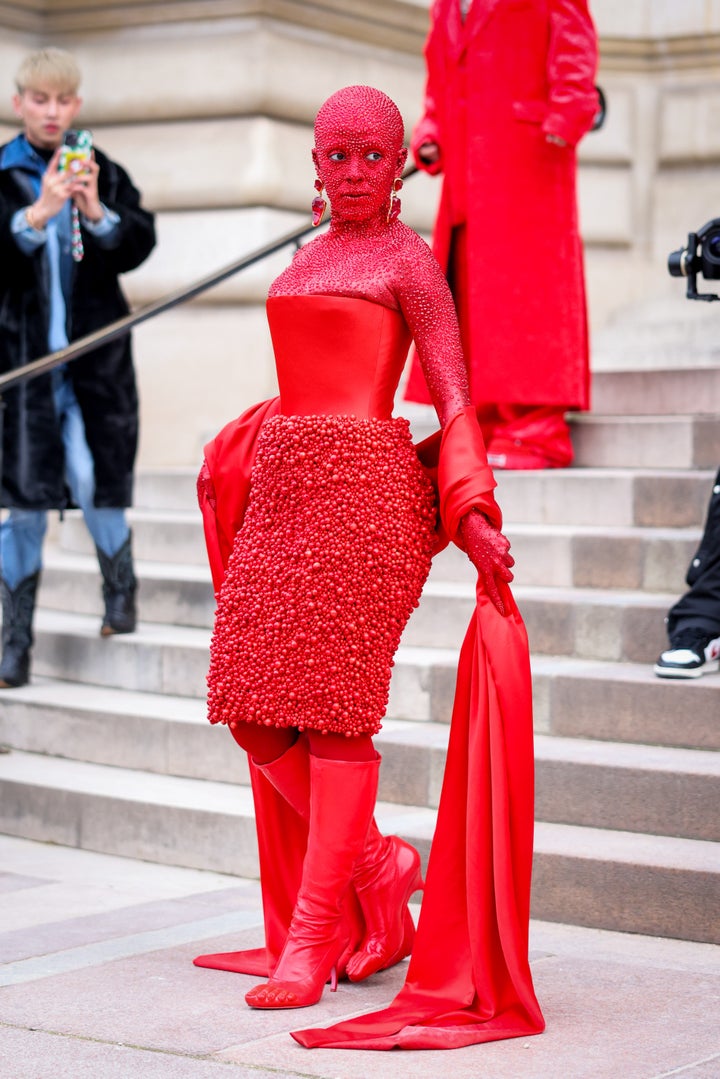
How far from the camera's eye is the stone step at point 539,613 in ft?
19.4

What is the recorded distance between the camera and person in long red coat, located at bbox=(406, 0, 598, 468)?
279 inches

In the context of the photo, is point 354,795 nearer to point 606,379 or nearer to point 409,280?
point 409,280

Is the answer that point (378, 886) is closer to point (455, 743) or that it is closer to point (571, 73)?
point (455, 743)

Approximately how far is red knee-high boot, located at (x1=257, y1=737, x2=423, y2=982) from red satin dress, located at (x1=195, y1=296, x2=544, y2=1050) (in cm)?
25

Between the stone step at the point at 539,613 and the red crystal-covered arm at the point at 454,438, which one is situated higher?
the red crystal-covered arm at the point at 454,438

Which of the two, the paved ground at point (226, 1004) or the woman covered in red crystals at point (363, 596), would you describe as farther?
the woman covered in red crystals at point (363, 596)

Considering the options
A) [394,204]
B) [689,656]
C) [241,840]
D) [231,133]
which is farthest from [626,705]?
[231,133]

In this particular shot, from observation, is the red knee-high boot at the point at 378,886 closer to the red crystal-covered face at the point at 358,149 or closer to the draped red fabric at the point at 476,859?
the draped red fabric at the point at 476,859

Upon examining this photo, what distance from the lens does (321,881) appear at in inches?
156

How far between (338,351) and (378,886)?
1.26 m

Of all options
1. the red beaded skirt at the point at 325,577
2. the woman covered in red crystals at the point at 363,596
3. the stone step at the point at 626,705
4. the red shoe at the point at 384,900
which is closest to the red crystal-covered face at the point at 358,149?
the woman covered in red crystals at the point at 363,596

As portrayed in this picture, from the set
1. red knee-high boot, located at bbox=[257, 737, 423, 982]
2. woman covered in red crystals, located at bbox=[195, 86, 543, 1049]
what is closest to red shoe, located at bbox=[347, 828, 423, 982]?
red knee-high boot, located at bbox=[257, 737, 423, 982]

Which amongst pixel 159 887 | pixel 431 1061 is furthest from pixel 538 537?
pixel 431 1061

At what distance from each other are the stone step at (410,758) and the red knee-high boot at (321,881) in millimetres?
1213
